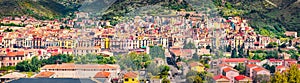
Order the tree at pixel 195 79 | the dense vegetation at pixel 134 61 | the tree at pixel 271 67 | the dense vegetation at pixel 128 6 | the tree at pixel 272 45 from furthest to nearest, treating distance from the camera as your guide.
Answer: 1. the dense vegetation at pixel 128 6
2. the tree at pixel 272 45
3. the tree at pixel 271 67
4. the dense vegetation at pixel 134 61
5. the tree at pixel 195 79

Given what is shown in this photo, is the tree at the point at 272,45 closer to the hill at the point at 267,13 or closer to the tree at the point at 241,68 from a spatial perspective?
the hill at the point at 267,13

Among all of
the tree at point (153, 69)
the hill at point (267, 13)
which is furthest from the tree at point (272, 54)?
the tree at point (153, 69)

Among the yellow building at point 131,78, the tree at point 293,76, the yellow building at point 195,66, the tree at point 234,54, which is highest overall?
the yellow building at point 195,66

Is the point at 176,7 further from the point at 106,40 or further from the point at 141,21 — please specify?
the point at 106,40

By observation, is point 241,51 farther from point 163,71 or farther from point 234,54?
point 163,71

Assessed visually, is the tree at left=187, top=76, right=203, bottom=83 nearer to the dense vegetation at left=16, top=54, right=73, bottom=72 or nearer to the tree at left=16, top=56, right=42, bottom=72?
the dense vegetation at left=16, top=54, right=73, bottom=72

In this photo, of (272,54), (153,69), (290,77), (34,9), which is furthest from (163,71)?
(34,9)
